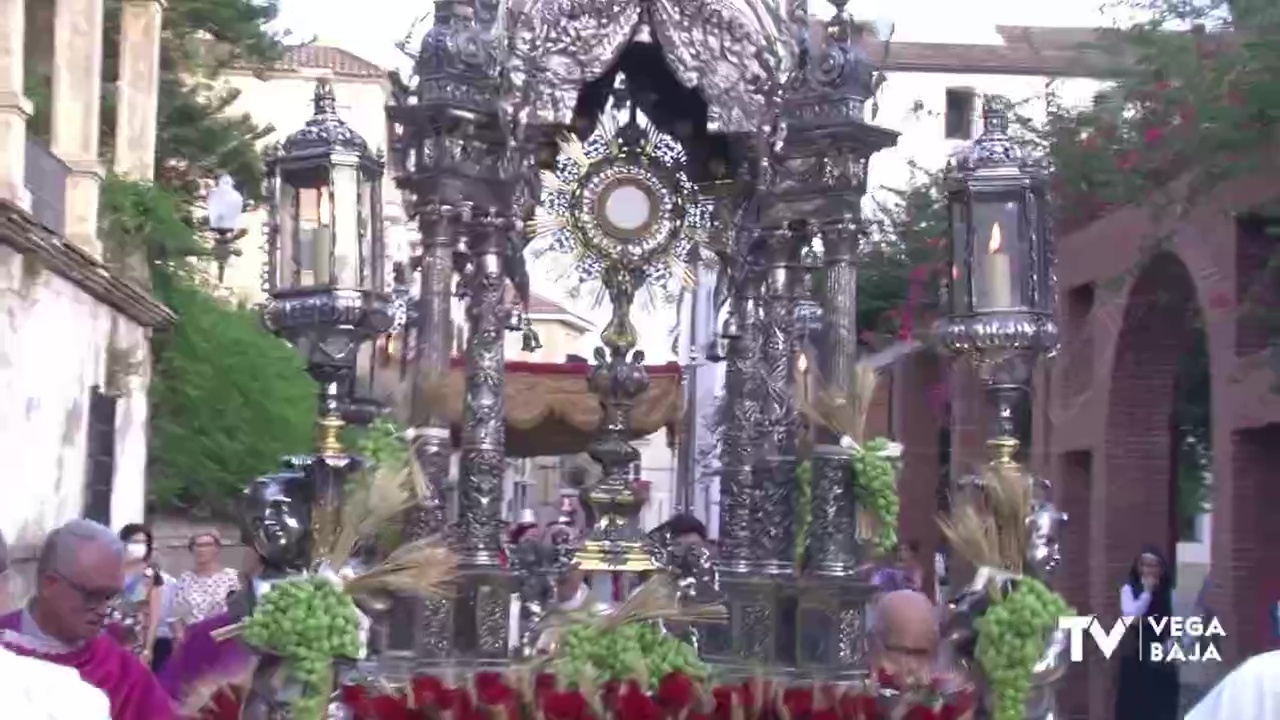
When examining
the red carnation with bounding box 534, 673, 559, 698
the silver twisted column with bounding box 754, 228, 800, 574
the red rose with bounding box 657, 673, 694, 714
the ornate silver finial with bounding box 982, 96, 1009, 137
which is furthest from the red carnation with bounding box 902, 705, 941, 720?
the silver twisted column with bounding box 754, 228, 800, 574

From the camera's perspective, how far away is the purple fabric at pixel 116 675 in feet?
19.9

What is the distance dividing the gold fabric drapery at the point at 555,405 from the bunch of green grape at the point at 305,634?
6764mm

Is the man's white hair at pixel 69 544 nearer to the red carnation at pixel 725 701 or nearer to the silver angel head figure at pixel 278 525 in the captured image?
the red carnation at pixel 725 701

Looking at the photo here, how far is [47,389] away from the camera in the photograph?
60.4 ft

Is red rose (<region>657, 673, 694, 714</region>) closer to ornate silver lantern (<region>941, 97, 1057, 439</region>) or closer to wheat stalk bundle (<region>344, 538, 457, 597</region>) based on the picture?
wheat stalk bundle (<region>344, 538, 457, 597</region>)

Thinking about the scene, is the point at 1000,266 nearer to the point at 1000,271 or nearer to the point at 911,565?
the point at 1000,271

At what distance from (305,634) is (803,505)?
14.9 ft

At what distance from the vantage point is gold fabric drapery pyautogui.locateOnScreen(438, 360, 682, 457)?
15.2 m

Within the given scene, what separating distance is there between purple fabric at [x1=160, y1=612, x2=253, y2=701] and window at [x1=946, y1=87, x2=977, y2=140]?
118 feet

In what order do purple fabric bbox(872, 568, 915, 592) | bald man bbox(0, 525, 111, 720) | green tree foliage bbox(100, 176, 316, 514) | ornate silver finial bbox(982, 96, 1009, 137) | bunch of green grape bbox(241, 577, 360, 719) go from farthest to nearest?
green tree foliage bbox(100, 176, 316, 514), purple fabric bbox(872, 568, 915, 592), ornate silver finial bbox(982, 96, 1009, 137), bunch of green grape bbox(241, 577, 360, 719), bald man bbox(0, 525, 111, 720)

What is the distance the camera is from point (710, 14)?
12414mm

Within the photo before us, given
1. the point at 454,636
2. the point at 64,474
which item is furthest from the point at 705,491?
the point at 454,636

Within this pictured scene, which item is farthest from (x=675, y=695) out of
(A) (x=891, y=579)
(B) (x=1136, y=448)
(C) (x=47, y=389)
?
(B) (x=1136, y=448)

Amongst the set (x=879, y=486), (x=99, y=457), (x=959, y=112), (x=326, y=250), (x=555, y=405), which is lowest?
(x=879, y=486)
